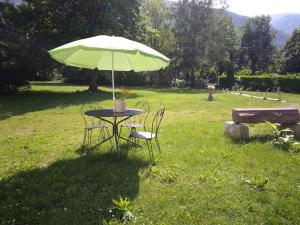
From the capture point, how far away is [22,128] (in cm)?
1034

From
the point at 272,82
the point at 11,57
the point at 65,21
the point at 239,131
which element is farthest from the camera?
the point at 272,82

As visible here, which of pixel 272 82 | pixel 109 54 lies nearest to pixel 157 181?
pixel 109 54

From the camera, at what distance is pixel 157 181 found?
210 inches

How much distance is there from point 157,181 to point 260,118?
4.00 meters

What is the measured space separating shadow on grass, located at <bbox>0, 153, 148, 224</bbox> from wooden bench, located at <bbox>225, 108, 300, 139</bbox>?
302 cm

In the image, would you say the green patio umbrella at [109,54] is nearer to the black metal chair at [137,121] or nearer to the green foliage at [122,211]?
the black metal chair at [137,121]

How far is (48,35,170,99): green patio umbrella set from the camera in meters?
5.43

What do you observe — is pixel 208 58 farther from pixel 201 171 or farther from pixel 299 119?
pixel 201 171

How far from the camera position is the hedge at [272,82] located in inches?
1095

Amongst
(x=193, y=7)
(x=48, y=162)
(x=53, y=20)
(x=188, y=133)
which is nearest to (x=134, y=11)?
(x=53, y=20)

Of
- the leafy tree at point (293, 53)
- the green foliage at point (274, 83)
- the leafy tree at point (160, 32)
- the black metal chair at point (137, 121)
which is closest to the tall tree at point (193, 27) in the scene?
the leafy tree at point (160, 32)

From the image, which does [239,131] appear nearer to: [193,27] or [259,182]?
[259,182]

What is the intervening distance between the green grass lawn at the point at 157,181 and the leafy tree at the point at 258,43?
165 feet

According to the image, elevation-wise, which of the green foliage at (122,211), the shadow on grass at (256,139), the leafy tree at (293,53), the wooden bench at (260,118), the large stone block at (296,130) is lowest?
the green foliage at (122,211)
